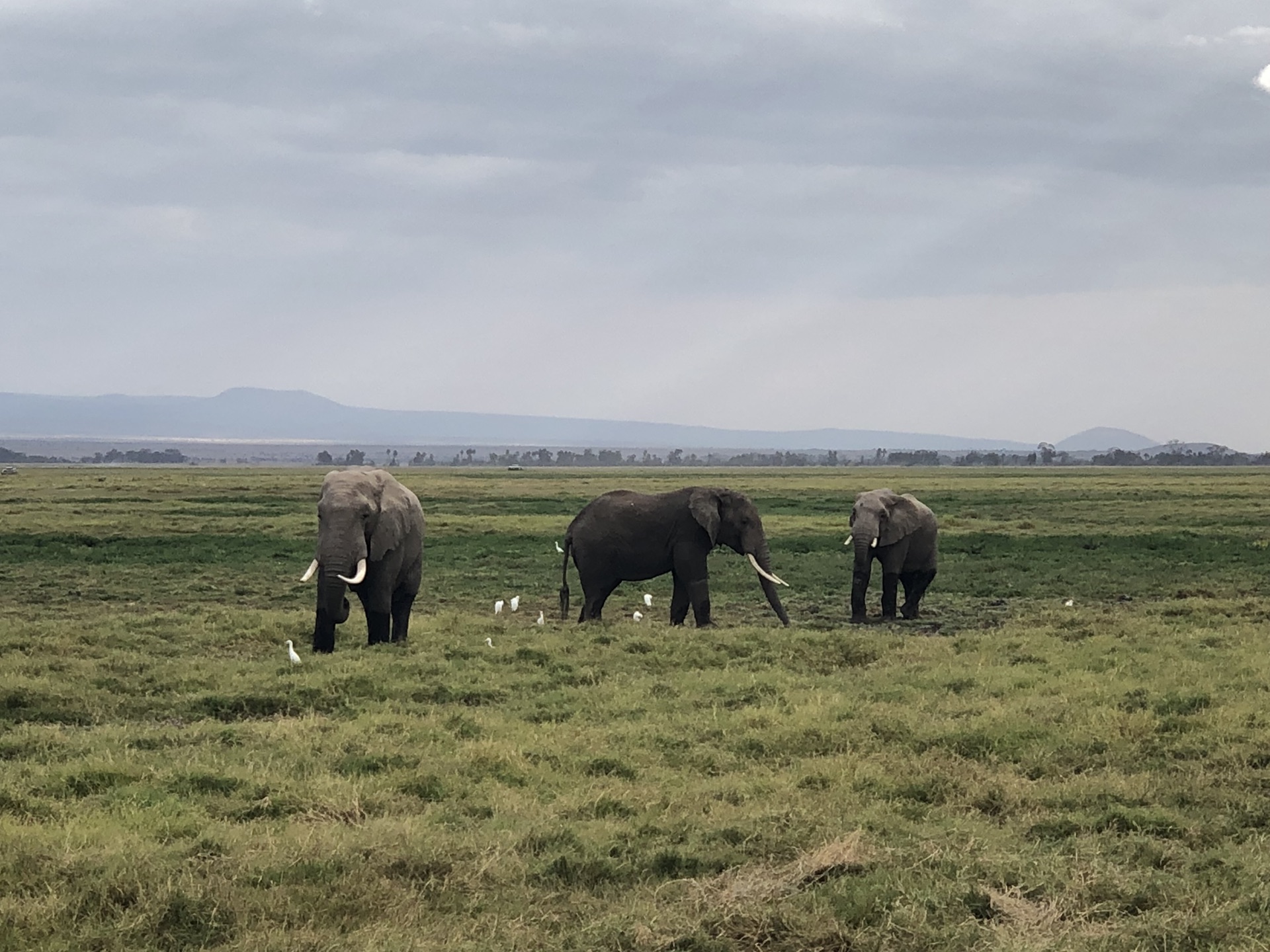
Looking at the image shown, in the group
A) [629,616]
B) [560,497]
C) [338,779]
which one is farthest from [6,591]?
[560,497]

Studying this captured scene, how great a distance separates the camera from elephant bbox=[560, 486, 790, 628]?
21.3 meters

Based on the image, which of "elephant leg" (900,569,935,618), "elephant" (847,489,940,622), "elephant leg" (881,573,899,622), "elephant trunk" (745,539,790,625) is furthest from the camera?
"elephant leg" (900,569,935,618)

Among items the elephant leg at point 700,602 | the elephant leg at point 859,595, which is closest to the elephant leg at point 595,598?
the elephant leg at point 700,602

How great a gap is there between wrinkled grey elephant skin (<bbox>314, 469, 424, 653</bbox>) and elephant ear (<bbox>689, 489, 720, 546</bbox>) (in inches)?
192

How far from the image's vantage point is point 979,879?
795 centimetres

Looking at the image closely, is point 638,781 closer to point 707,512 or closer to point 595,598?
point 707,512

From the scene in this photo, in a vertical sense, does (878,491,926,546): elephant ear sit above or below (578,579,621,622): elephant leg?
above

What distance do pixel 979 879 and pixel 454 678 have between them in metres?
8.59

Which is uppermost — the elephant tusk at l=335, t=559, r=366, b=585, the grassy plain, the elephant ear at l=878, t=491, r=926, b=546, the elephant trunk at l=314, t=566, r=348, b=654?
the elephant ear at l=878, t=491, r=926, b=546

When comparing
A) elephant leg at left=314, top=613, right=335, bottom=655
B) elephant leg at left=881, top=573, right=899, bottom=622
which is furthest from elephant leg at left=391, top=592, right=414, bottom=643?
elephant leg at left=881, top=573, right=899, bottom=622

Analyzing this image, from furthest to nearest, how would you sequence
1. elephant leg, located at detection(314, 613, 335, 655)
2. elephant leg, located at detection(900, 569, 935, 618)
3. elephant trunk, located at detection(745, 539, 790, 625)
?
elephant leg, located at detection(900, 569, 935, 618), elephant trunk, located at detection(745, 539, 790, 625), elephant leg, located at detection(314, 613, 335, 655)

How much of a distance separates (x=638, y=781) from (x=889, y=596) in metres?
13.9

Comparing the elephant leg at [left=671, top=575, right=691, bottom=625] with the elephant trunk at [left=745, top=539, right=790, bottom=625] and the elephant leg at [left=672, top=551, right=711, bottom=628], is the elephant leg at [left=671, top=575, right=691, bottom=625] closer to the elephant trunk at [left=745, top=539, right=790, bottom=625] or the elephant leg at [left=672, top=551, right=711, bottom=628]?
the elephant leg at [left=672, top=551, right=711, bottom=628]

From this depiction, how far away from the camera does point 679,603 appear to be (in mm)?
21719
